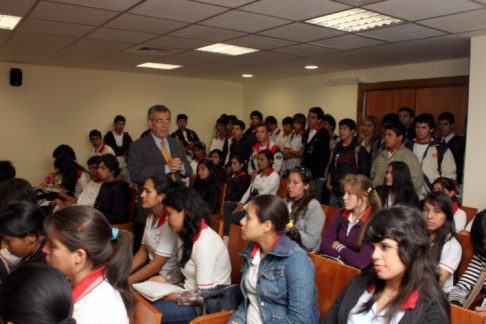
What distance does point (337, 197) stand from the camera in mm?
4586

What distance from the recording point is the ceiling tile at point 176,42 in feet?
14.4

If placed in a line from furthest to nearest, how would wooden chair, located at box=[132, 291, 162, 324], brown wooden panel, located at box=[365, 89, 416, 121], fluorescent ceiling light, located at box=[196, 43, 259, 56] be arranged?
brown wooden panel, located at box=[365, 89, 416, 121] < fluorescent ceiling light, located at box=[196, 43, 259, 56] < wooden chair, located at box=[132, 291, 162, 324]

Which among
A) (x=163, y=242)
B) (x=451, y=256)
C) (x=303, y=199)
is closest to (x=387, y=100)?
(x=303, y=199)

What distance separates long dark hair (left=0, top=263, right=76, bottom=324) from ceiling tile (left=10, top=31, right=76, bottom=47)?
3.93 meters

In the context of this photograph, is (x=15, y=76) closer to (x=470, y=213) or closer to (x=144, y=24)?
(x=144, y=24)

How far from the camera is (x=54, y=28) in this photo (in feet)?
13.1

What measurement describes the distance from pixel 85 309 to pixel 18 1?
272 cm

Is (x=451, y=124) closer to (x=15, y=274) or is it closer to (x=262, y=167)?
(x=262, y=167)

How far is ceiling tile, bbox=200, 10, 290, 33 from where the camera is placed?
3.36m

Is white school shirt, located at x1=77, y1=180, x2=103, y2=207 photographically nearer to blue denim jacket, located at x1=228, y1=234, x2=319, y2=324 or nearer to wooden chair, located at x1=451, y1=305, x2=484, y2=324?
blue denim jacket, located at x1=228, y1=234, x2=319, y2=324

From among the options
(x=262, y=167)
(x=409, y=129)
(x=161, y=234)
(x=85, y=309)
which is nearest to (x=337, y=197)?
(x=262, y=167)

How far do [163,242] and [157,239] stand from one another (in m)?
0.13

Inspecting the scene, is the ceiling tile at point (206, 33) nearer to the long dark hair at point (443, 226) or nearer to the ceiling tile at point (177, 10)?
the ceiling tile at point (177, 10)

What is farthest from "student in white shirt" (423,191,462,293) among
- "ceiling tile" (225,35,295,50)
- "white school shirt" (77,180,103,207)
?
"white school shirt" (77,180,103,207)
